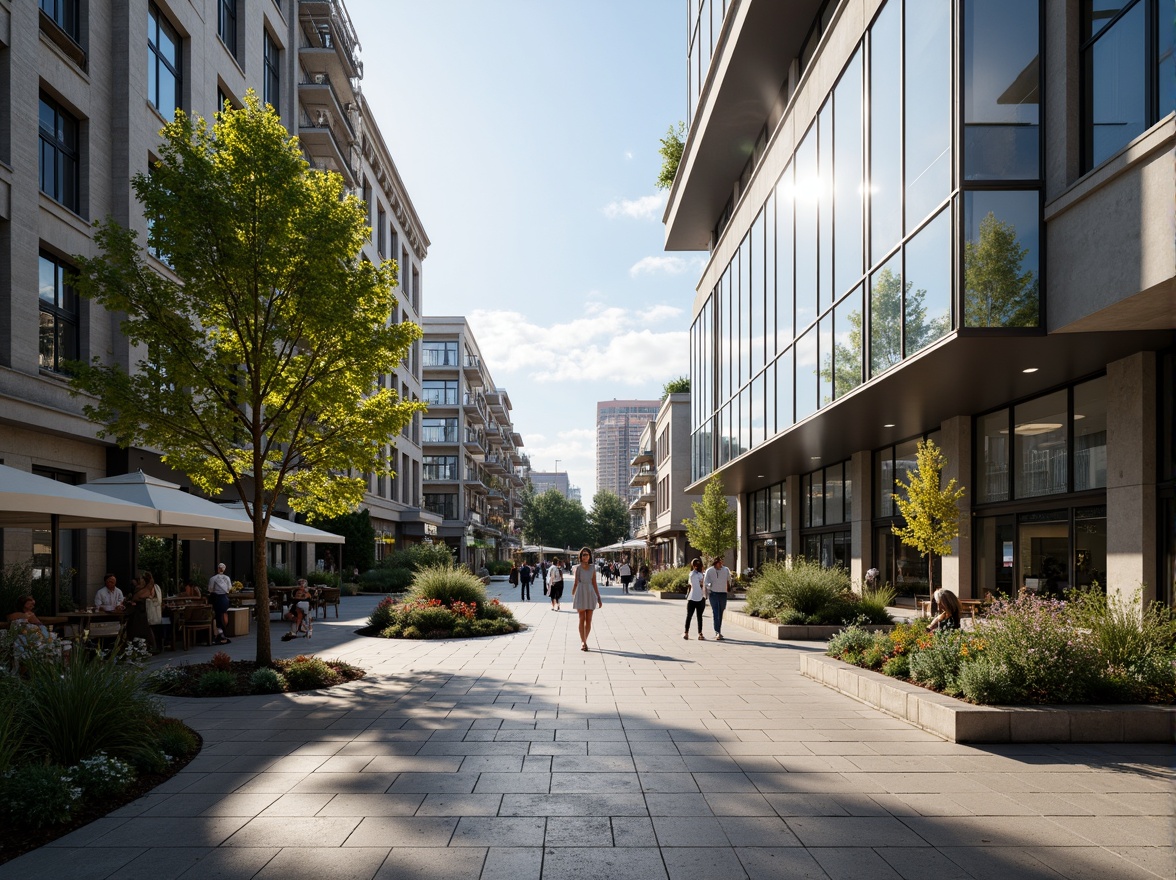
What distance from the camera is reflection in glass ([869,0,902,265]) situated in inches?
575

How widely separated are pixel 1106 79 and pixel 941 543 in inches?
351

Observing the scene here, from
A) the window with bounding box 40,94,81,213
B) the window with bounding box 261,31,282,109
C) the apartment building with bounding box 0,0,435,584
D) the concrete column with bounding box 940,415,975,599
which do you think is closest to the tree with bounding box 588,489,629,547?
the window with bounding box 261,31,282,109

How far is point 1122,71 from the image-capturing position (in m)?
11.2

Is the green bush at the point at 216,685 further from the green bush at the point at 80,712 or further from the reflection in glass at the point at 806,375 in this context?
the reflection in glass at the point at 806,375

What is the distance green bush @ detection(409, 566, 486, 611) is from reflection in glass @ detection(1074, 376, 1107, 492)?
42.0 feet

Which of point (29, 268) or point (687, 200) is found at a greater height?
point (687, 200)

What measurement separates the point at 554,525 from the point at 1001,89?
98.3m

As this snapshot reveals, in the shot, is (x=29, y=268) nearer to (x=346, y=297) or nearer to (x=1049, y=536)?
(x=346, y=297)

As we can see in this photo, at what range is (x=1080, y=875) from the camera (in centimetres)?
483

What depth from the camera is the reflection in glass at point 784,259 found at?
21.6 metres

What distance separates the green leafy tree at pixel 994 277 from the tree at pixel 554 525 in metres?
97.5

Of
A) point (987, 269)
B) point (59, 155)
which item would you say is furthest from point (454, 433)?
point (987, 269)

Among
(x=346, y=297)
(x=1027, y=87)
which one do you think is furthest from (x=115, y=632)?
(x=1027, y=87)

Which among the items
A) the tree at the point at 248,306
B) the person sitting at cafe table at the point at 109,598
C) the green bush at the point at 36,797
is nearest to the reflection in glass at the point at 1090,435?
the tree at the point at 248,306
